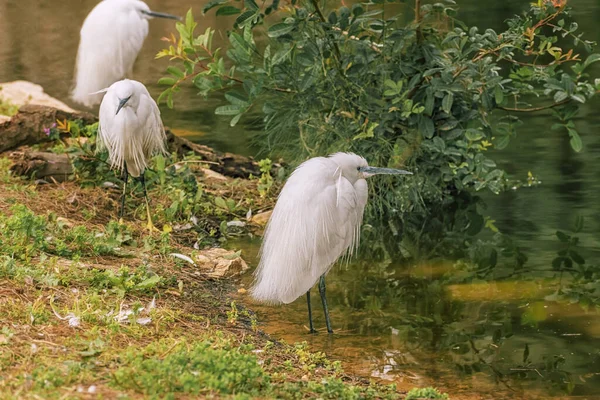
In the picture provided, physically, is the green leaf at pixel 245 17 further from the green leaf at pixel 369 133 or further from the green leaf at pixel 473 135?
the green leaf at pixel 473 135

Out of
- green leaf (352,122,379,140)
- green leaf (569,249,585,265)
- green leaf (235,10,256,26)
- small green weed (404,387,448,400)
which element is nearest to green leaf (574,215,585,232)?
green leaf (569,249,585,265)

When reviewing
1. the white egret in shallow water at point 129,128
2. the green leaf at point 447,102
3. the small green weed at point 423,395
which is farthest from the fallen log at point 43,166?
the small green weed at point 423,395

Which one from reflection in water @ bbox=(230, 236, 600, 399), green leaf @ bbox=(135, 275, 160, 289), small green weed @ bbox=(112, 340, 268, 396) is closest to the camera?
small green weed @ bbox=(112, 340, 268, 396)

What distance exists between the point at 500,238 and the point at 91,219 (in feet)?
8.41

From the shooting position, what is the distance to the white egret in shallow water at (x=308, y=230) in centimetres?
431

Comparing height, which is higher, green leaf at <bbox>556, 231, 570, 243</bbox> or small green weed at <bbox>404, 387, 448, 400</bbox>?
small green weed at <bbox>404, 387, 448, 400</bbox>

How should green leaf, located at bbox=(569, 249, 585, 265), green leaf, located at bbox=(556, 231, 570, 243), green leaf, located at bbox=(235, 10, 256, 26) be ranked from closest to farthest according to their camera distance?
green leaf, located at bbox=(235, 10, 256, 26)
green leaf, located at bbox=(569, 249, 585, 265)
green leaf, located at bbox=(556, 231, 570, 243)

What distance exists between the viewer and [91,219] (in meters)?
5.55

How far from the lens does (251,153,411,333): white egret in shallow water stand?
4312mm

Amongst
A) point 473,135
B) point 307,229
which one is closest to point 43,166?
point 307,229

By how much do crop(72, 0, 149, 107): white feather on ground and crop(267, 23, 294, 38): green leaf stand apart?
8.49 ft

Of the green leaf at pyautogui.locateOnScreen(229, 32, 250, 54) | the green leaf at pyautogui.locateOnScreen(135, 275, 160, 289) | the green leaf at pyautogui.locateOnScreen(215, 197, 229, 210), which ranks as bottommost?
the green leaf at pyautogui.locateOnScreen(215, 197, 229, 210)

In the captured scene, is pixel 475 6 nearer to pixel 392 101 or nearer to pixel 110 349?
pixel 392 101

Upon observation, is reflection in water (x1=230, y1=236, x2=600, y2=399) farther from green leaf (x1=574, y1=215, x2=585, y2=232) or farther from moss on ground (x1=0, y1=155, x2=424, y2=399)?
green leaf (x1=574, y1=215, x2=585, y2=232)
